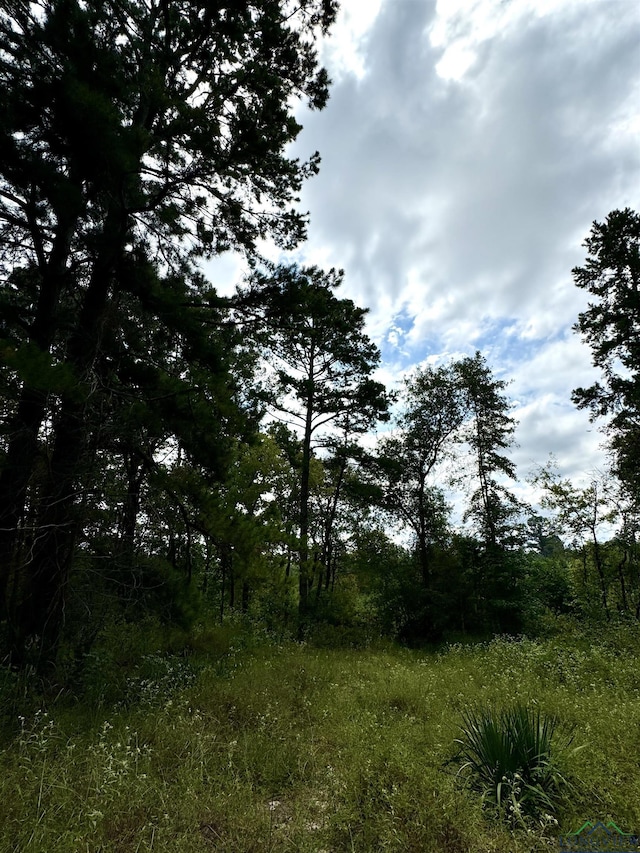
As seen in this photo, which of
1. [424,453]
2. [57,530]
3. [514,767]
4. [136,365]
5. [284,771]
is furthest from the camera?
[424,453]

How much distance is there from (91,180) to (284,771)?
7607mm

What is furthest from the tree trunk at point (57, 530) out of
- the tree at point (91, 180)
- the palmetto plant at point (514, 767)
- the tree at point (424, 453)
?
the tree at point (424, 453)

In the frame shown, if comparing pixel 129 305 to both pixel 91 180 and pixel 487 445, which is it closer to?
pixel 91 180

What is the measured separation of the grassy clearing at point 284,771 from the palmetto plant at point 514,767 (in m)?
0.15

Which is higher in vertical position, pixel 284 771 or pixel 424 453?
pixel 424 453

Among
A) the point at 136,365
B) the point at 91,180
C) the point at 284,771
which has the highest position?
the point at 91,180

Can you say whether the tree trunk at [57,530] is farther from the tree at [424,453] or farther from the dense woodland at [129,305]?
the tree at [424,453]

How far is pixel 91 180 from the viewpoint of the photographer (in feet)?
16.6

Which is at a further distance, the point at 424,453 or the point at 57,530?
the point at 424,453

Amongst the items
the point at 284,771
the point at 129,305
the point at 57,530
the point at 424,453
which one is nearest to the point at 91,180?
the point at 129,305

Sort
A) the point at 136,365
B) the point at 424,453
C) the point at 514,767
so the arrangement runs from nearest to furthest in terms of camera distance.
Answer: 1. the point at 514,767
2. the point at 136,365
3. the point at 424,453

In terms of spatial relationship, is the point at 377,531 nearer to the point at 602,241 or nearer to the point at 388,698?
the point at 388,698

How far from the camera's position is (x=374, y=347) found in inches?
496

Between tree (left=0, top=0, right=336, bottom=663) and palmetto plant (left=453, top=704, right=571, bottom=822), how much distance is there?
195 inches
